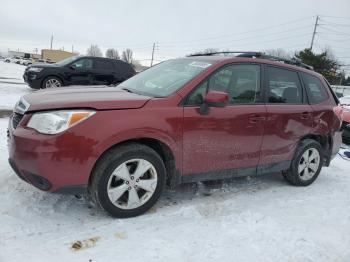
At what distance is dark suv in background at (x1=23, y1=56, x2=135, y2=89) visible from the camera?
41.9 feet

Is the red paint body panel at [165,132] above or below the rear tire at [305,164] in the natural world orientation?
above

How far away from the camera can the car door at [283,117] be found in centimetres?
476

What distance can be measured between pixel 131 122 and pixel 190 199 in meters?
1.41

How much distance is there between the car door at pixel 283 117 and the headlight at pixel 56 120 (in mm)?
2376

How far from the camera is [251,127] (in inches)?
176

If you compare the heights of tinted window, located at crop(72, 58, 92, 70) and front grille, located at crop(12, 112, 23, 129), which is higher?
tinted window, located at crop(72, 58, 92, 70)

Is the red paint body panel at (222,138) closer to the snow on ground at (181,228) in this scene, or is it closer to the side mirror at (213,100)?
the side mirror at (213,100)

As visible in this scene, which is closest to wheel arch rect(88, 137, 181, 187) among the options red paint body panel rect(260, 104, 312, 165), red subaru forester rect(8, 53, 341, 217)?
red subaru forester rect(8, 53, 341, 217)

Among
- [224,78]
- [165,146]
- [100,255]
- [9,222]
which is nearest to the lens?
[100,255]

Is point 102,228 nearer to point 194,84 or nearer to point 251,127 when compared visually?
point 194,84

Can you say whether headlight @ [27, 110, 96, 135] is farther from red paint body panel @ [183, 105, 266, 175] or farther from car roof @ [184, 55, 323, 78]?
car roof @ [184, 55, 323, 78]

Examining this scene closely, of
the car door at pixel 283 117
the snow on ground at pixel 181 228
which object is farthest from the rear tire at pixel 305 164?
the snow on ground at pixel 181 228

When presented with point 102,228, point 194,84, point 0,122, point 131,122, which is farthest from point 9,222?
point 0,122

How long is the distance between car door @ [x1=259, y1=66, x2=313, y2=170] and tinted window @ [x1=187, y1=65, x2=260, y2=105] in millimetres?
Result: 223
